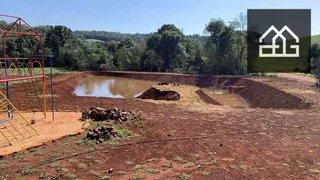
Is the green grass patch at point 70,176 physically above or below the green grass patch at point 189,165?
above

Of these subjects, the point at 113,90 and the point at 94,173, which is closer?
the point at 94,173

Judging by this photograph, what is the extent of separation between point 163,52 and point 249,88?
1983 centimetres

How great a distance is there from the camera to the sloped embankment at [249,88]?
62.3 ft

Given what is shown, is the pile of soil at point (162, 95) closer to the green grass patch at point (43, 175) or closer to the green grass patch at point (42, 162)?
the green grass patch at point (42, 162)

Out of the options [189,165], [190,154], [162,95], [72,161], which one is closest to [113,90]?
[162,95]

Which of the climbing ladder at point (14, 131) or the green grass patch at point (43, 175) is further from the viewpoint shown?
the climbing ladder at point (14, 131)

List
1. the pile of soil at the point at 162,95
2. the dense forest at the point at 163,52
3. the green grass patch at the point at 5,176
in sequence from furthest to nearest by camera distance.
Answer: the dense forest at the point at 163,52 < the pile of soil at the point at 162,95 < the green grass patch at the point at 5,176

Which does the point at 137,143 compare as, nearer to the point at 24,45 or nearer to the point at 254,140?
the point at 254,140

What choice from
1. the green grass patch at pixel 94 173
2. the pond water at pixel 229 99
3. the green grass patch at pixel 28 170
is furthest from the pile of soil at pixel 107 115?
the pond water at pixel 229 99

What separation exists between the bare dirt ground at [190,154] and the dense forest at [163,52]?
90.3ft

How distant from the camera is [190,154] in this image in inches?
324

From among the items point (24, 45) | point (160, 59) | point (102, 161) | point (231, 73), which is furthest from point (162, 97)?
point (24, 45)

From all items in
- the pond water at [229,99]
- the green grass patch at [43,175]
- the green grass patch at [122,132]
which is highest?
the green grass patch at [122,132]

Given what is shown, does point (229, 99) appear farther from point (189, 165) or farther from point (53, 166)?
point (53, 166)
